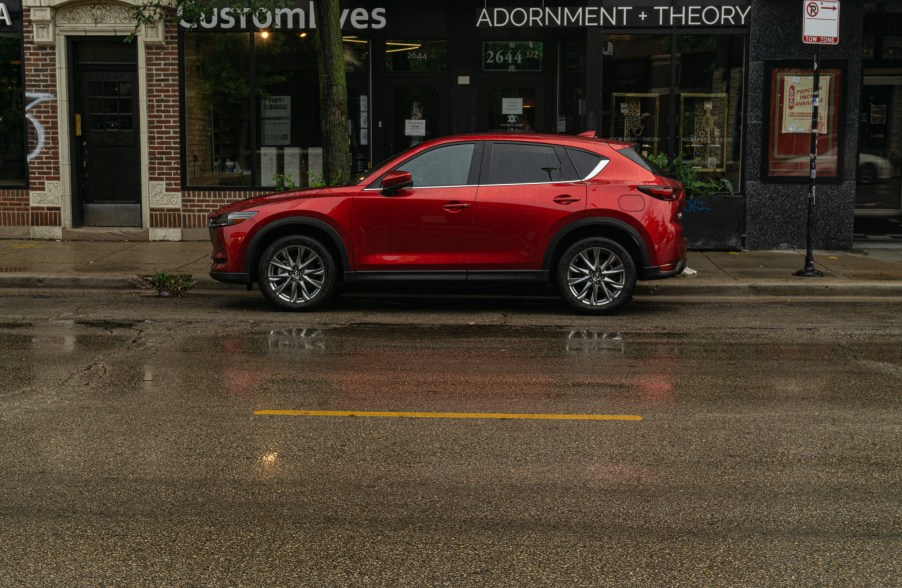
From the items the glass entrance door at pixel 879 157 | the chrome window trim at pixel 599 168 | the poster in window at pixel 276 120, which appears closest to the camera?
the chrome window trim at pixel 599 168

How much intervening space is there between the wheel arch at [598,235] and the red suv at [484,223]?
0.03ft

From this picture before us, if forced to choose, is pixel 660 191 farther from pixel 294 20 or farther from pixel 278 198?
pixel 294 20

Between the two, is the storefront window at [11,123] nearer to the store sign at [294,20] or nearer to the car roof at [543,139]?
the store sign at [294,20]

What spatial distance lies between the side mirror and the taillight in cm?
231

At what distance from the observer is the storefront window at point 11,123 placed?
1639 cm

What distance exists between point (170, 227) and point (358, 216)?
21.8 feet

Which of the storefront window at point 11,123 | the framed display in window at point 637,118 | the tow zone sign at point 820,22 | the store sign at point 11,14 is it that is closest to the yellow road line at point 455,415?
the tow zone sign at point 820,22

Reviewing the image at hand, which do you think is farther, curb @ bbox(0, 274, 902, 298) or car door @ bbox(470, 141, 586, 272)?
curb @ bbox(0, 274, 902, 298)

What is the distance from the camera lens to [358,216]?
35.2 feet

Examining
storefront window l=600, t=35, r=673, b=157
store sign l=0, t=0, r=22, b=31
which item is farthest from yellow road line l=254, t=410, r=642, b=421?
store sign l=0, t=0, r=22, b=31

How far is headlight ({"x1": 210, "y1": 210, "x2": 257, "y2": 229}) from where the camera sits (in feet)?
35.7

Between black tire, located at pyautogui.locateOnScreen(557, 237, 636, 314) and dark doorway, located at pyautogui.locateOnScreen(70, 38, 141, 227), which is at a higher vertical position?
dark doorway, located at pyautogui.locateOnScreen(70, 38, 141, 227)

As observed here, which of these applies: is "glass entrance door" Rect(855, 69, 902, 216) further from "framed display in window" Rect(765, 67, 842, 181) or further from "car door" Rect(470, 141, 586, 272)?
"car door" Rect(470, 141, 586, 272)

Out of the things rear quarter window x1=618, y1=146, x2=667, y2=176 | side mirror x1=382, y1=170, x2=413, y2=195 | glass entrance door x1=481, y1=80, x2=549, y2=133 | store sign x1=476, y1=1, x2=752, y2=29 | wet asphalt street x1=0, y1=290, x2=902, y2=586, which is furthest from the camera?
→ glass entrance door x1=481, y1=80, x2=549, y2=133
